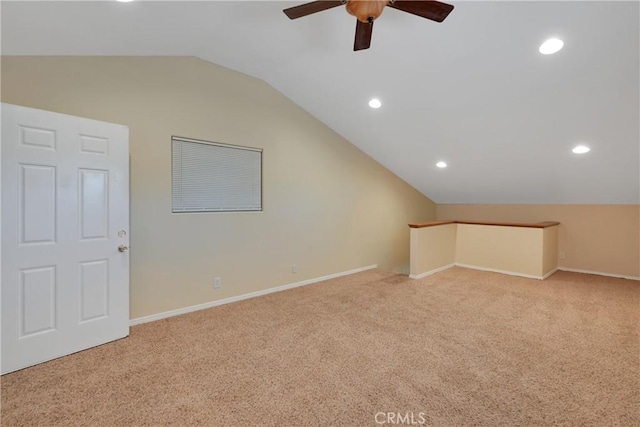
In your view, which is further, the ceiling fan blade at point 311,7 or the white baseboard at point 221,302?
the white baseboard at point 221,302

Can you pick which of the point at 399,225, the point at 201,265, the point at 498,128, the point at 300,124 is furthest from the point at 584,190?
the point at 201,265

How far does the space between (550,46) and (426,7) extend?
1.36 metres

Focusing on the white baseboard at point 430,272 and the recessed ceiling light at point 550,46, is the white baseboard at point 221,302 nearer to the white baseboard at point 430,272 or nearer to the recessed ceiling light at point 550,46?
the white baseboard at point 430,272

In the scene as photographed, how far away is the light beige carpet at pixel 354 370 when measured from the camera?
1717 mm

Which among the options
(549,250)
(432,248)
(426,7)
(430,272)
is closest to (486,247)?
(549,250)

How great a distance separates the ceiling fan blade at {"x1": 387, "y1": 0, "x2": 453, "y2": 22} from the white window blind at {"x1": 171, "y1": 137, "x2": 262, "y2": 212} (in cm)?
248

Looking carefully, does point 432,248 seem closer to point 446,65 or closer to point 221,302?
point 446,65

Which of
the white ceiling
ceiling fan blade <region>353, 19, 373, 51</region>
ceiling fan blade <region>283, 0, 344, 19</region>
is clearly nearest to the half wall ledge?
the white ceiling

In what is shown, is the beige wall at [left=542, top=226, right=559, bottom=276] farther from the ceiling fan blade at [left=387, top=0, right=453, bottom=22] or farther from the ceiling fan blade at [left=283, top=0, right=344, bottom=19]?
the ceiling fan blade at [left=283, top=0, right=344, bottom=19]

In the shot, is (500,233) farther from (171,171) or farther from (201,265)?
(171,171)

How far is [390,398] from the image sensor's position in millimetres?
1848

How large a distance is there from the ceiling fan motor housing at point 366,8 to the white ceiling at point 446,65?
2.08 feet

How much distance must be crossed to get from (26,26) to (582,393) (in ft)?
15.2

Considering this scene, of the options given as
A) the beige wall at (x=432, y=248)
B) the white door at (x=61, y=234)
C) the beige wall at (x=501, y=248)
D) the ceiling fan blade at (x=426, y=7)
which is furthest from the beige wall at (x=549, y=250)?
the white door at (x=61, y=234)
